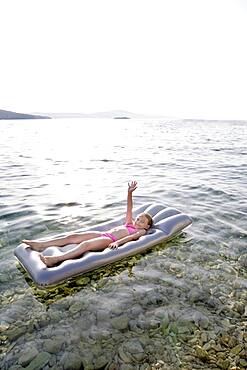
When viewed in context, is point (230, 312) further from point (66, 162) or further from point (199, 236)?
point (66, 162)

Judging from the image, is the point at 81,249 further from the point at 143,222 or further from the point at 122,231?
the point at 143,222

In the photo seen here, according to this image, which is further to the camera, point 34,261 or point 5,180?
point 5,180

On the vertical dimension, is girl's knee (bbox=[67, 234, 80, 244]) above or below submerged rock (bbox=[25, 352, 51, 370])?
above

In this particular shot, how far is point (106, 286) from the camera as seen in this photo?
700cm

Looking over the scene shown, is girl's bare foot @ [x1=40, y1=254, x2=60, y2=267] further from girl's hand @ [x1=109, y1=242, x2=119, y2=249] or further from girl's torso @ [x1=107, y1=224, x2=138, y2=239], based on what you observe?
girl's torso @ [x1=107, y1=224, x2=138, y2=239]

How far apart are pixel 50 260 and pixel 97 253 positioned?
110 cm

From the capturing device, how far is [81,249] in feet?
25.2

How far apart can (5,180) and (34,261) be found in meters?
11.8

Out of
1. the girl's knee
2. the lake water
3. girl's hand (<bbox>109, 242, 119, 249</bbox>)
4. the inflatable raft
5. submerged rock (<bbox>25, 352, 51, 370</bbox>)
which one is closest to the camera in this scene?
submerged rock (<bbox>25, 352, 51, 370</bbox>)

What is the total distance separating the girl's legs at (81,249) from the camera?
23.7ft

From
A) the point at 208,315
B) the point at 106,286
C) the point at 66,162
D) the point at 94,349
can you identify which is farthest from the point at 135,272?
the point at 66,162

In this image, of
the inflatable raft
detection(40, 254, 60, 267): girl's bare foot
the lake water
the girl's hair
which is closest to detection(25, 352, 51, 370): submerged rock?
the lake water

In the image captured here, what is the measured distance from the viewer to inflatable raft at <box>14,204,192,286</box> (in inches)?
265

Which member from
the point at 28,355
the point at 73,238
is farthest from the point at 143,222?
the point at 28,355
